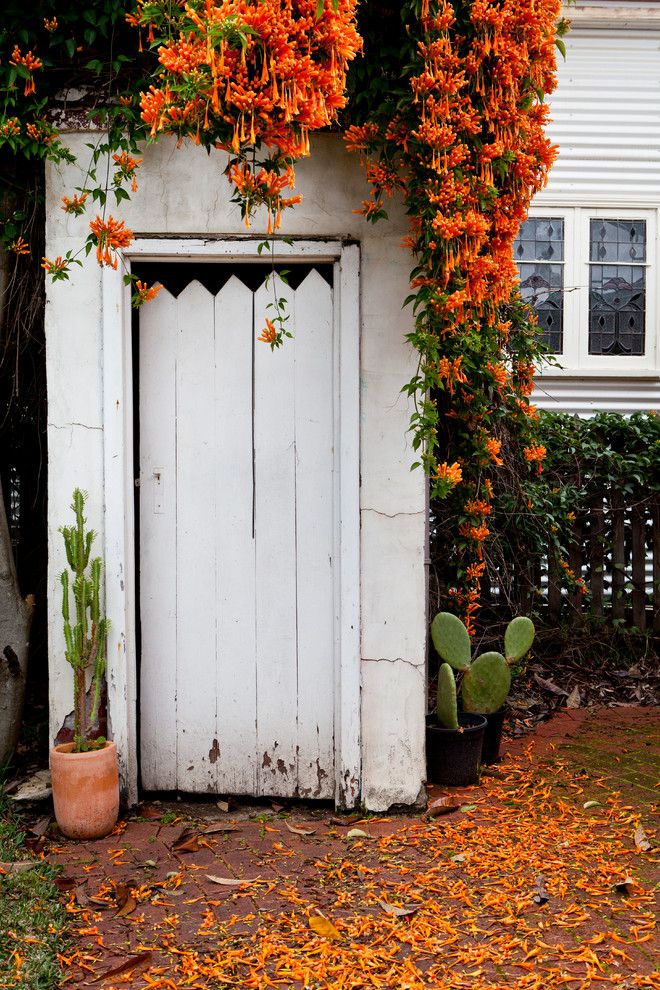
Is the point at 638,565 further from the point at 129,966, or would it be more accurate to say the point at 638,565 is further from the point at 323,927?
the point at 129,966

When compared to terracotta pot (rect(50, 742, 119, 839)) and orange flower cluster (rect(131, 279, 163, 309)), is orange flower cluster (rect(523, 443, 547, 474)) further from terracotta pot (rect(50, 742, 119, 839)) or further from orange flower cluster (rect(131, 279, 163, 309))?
terracotta pot (rect(50, 742, 119, 839))

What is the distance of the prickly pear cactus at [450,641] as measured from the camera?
15.3ft

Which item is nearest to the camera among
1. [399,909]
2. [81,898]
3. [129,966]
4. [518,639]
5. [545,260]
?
[129,966]

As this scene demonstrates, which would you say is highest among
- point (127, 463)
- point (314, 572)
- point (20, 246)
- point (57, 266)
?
point (20, 246)

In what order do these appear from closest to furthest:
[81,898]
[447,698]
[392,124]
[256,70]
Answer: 1. [256,70]
2. [81,898]
3. [392,124]
4. [447,698]

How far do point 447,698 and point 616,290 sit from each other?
5.94 meters

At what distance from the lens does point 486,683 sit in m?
4.73

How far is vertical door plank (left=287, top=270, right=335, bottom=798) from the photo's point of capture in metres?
4.25

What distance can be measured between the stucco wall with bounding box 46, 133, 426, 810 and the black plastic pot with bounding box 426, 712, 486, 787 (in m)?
0.29

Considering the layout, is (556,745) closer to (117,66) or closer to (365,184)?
(365,184)

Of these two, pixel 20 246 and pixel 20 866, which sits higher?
pixel 20 246

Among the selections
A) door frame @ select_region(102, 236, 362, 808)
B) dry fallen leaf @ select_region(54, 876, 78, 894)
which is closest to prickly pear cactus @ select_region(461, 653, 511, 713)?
door frame @ select_region(102, 236, 362, 808)

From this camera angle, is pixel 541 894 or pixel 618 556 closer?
pixel 541 894

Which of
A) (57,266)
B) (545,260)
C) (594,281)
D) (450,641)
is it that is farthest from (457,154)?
(594,281)
